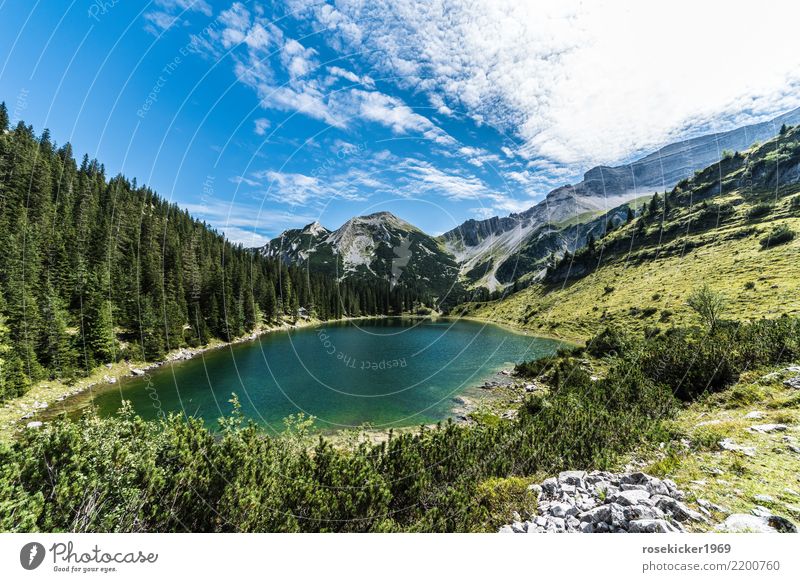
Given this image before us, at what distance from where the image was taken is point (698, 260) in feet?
175

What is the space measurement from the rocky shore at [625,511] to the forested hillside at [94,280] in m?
33.3

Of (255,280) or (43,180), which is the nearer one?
(43,180)

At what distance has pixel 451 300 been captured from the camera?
553ft

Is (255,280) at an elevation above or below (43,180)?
below

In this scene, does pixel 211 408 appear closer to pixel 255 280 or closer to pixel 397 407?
pixel 397 407

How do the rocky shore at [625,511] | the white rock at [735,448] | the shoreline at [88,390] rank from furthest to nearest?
1. the shoreline at [88,390]
2. the white rock at [735,448]
3. the rocky shore at [625,511]

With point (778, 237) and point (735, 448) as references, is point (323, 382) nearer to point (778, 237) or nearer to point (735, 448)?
point (735, 448)

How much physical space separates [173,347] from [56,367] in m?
17.2

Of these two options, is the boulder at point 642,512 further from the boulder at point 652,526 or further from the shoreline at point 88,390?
the shoreline at point 88,390

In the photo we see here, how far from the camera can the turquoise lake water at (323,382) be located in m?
27.0

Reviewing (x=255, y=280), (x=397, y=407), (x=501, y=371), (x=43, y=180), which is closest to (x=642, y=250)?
(x=501, y=371)

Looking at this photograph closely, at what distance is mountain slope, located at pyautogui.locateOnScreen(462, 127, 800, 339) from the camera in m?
36.0

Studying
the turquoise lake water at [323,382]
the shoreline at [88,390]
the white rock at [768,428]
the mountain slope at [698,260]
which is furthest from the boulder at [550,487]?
the mountain slope at [698,260]
